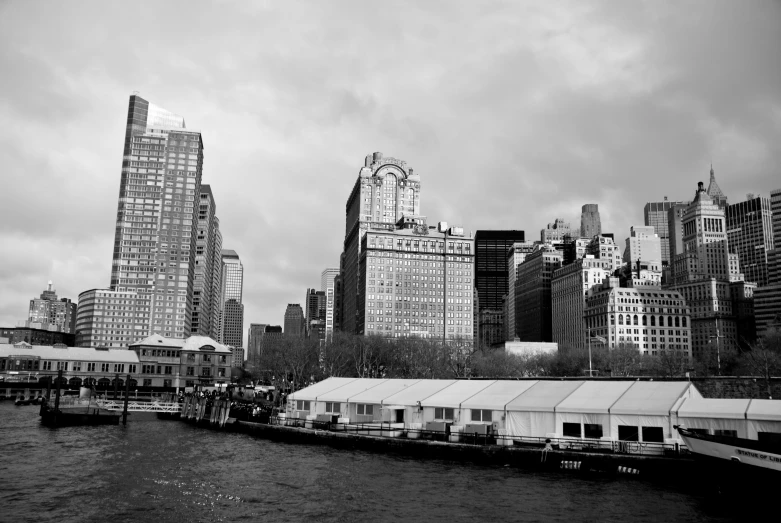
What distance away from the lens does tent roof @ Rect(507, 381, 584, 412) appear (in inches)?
2373

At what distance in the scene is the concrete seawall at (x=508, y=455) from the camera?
49.9 meters

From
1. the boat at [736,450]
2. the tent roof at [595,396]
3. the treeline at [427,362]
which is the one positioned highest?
the treeline at [427,362]

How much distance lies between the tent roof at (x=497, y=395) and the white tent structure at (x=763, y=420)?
2028cm

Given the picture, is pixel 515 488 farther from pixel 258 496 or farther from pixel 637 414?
pixel 258 496

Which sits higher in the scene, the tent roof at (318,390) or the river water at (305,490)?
the tent roof at (318,390)

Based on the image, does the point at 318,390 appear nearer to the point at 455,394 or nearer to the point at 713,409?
the point at 455,394

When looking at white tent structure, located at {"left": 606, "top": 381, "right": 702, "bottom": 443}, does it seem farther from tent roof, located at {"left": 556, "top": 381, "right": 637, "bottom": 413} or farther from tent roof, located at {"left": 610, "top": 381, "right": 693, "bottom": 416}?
tent roof, located at {"left": 556, "top": 381, "right": 637, "bottom": 413}

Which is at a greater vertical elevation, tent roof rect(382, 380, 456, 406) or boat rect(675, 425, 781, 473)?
tent roof rect(382, 380, 456, 406)

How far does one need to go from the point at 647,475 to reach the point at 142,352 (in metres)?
144

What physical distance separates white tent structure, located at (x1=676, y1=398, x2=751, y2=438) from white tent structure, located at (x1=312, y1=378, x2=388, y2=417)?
36880mm

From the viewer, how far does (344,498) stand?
4466 centimetres

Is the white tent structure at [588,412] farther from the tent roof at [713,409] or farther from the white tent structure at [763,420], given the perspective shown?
the white tent structure at [763,420]

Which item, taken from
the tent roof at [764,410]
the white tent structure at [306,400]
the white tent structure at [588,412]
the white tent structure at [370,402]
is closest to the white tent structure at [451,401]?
the white tent structure at [370,402]

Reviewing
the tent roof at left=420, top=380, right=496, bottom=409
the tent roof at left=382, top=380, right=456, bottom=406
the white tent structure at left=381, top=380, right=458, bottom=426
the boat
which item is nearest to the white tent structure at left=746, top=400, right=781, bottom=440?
the boat
